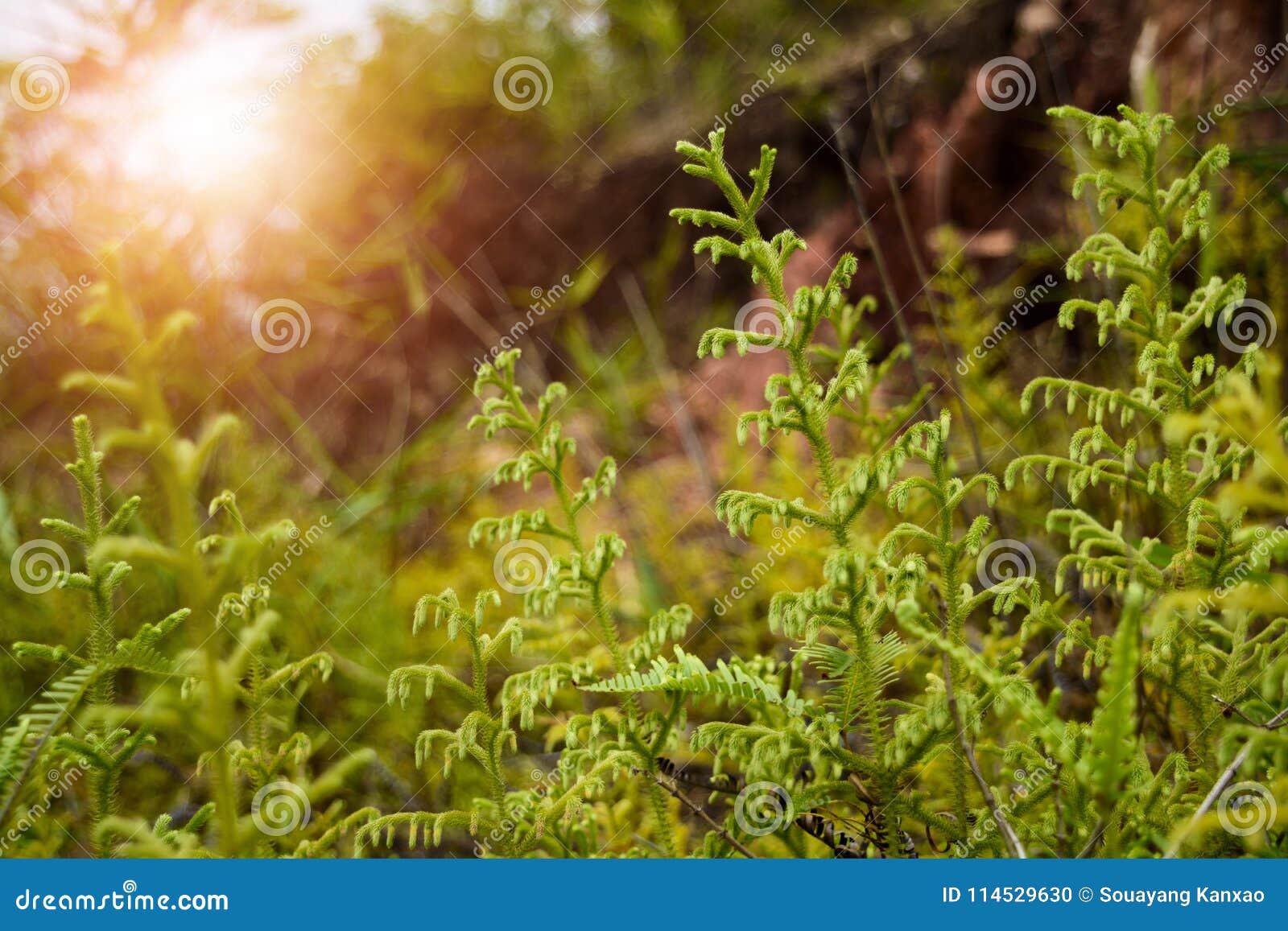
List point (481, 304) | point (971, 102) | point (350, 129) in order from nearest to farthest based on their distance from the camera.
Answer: point (971, 102)
point (350, 129)
point (481, 304)

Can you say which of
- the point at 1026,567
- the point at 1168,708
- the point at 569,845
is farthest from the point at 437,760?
the point at 1168,708

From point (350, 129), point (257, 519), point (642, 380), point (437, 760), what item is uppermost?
point (350, 129)

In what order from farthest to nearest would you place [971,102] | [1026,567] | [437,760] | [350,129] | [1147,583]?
1. [350,129]
2. [971,102]
3. [437,760]
4. [1026,567]
5. [1147,583]

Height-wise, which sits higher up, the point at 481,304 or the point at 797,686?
the point at 481,304

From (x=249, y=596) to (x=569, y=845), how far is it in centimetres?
55

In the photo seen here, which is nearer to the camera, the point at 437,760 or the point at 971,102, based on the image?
the point at 437,760

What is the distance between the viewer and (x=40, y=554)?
7.78 feet

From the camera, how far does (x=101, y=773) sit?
103 cm

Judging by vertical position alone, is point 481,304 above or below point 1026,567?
above

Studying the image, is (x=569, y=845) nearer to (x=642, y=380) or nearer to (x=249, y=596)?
(x=249, y=596)

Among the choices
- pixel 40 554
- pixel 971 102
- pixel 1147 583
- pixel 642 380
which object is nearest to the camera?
pixel 1147 583

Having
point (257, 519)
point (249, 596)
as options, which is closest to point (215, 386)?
point (257, 519)

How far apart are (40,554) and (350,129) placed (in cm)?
261

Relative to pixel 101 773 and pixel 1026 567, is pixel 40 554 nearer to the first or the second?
pixel 101 773
